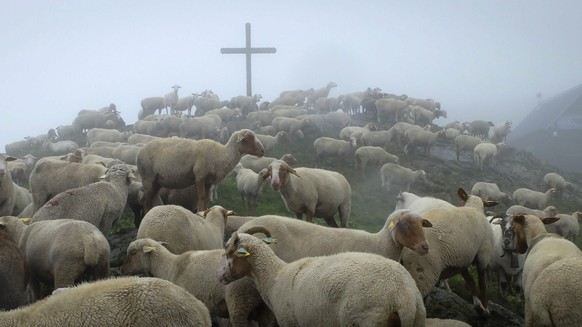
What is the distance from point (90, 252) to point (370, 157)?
65.6ft

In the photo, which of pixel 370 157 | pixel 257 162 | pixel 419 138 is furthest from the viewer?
pixel 419 138

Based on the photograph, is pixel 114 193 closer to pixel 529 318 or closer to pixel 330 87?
pixel 529 318

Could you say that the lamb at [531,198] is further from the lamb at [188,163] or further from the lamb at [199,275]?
the lamb at [199,275]

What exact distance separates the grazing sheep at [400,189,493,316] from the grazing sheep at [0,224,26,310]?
608cm

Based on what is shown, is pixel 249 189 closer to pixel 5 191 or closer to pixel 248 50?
pixel 5 191

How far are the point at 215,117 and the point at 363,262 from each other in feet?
88.9

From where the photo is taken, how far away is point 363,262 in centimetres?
709

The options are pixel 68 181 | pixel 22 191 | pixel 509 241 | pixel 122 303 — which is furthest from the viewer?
pixel 22 191

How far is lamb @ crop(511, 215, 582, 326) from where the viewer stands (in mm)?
7875

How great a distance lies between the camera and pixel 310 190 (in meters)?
15.6

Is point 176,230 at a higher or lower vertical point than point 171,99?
higher

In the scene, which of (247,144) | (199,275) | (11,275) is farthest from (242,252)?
(247,144)

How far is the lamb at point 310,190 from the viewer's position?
1505 centimetres

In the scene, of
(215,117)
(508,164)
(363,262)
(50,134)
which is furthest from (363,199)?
(50,134)
